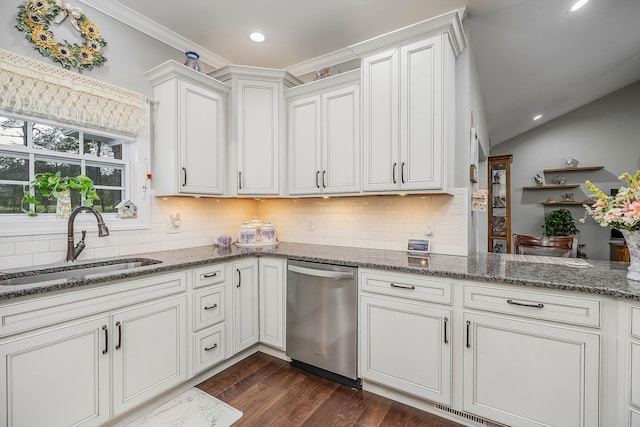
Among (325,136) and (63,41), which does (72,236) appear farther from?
(325,136)

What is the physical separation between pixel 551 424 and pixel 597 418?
0.65 ft

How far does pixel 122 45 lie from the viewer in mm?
2295

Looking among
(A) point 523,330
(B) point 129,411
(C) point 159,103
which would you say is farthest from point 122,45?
(A) point 523,330

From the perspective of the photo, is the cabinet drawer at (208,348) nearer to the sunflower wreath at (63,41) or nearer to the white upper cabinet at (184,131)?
the white upper cabinet at (184,131)

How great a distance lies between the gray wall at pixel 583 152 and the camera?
4945 millimetres

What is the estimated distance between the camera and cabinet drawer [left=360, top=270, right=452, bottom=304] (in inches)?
68.8

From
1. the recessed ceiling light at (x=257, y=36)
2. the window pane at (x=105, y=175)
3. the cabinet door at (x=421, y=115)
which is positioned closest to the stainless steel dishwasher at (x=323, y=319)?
the cabinet door at (x=421, y=115)

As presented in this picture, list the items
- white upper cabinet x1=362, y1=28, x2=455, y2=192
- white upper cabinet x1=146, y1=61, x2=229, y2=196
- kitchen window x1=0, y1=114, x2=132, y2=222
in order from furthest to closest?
white upper cabinet x1=146, y1=61, x2=229, y2=196, white upper cabinet x1=362, y1=28, x2=455, y2=192, kitchen window x1=0, y1=114, x2=132, y2=222

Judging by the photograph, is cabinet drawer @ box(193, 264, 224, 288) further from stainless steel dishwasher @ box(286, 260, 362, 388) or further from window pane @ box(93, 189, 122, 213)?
window pane @ box(93, 189, 122, 213)

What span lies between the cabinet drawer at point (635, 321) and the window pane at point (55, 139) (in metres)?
3.40

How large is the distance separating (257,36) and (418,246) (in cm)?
238

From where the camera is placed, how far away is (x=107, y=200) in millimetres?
2295

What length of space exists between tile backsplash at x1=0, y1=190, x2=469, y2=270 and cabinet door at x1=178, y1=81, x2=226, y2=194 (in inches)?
12.6

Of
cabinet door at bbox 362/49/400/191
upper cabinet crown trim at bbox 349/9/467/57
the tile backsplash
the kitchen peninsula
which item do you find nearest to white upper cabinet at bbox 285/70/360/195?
cabinet door at bbox 362/49/400/191
